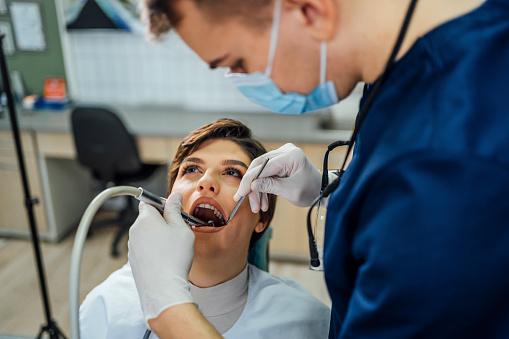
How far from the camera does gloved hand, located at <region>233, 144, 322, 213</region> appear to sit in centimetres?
117

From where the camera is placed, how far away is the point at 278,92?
0.74 meters

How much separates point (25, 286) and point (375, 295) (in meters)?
2.68

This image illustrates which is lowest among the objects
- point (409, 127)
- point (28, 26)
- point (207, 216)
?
point (207, 216)

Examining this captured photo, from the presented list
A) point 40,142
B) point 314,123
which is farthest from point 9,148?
point 314,123

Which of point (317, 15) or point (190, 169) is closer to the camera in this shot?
point (317, 15)

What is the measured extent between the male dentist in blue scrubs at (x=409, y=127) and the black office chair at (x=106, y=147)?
83.4 inches

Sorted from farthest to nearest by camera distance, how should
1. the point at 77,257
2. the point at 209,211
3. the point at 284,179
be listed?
the point at 209,211, the point at 284,179, the point at 77,257

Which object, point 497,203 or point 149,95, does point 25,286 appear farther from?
point 497,203

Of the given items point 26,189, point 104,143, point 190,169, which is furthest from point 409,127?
point 104,143

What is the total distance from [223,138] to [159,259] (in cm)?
63

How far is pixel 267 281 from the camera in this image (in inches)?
56.2

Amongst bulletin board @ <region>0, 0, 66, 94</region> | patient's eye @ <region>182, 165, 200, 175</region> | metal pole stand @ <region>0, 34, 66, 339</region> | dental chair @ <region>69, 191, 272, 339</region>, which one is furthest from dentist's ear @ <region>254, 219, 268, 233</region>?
bulletin board @ <region>0, 0, 66, 94</region>

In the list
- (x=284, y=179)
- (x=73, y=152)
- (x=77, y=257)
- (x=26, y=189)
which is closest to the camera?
(x=77, y=257)

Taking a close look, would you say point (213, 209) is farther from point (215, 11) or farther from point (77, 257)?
point (215, 11)
